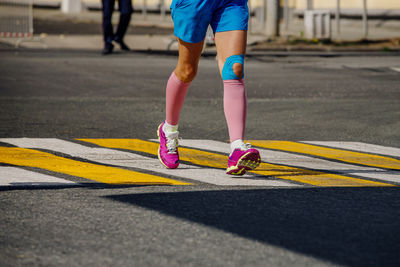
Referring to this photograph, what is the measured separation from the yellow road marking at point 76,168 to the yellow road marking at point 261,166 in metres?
0.62

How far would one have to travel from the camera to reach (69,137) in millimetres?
7109

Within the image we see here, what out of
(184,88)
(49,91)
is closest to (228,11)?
(184,88)

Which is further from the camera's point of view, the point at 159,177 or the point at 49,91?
the point at 49,91

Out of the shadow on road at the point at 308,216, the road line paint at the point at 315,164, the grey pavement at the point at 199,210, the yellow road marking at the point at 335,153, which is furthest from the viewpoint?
the yellow road marking at the point at 335,153

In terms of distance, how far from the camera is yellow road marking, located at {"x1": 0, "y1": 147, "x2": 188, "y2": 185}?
5277mm

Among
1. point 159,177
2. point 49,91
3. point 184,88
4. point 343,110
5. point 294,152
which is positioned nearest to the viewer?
point 159,177

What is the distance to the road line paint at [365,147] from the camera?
6.61 metres

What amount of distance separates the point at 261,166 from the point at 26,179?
156cm

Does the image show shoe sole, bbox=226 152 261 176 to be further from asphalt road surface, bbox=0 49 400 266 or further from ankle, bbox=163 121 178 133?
ankle, bbox=163 121 178 133

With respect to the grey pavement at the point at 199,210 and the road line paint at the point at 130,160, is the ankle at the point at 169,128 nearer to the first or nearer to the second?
the road line paint at the point at 130,160

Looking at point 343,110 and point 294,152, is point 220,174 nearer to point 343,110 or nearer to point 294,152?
point 294,152

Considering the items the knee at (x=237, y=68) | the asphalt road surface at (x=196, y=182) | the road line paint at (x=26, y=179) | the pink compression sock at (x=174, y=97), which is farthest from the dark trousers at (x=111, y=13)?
the road line paint at (x=26, y=179)

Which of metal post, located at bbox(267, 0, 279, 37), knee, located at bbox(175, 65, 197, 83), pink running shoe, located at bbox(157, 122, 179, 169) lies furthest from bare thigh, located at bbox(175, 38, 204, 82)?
metal post, located at bbox(267, 0, 279, 37)

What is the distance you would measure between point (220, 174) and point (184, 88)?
30.5 inches
